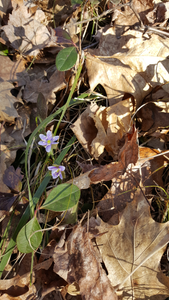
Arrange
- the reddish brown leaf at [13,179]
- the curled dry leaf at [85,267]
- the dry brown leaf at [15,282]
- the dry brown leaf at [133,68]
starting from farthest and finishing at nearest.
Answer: the dry brown leaf at [133,68]
the reddish brown leaf at [13,179]
the dry brown leaf at [15,282]
the curled dry leaf at [85,267]

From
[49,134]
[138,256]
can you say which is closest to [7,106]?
[49,134]

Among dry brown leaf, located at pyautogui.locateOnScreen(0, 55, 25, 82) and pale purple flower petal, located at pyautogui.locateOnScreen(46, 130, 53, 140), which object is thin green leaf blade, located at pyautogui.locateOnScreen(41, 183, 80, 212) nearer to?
pale purple flower petal, located at pyautogui.locateOnScreen(46, 130, 53, 140)

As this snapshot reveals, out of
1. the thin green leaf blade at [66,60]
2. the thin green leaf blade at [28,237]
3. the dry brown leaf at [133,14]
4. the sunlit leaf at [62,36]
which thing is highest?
the dry brown leaf at [133,14]

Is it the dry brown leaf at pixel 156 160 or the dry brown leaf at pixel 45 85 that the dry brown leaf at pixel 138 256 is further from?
the dry brown leaf at pixel 45 85

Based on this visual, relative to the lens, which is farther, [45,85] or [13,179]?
[45,85]

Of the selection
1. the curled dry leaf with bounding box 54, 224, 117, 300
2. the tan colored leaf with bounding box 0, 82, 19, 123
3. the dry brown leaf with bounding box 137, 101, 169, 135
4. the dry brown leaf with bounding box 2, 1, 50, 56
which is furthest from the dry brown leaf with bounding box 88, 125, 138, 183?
the dry brown leaf with bounding box 2, 1, 50, 56

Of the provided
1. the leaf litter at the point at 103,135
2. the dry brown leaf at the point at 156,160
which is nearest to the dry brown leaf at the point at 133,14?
the leaf litter at the point at 103,135

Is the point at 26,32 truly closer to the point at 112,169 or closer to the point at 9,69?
the point at 9,69
